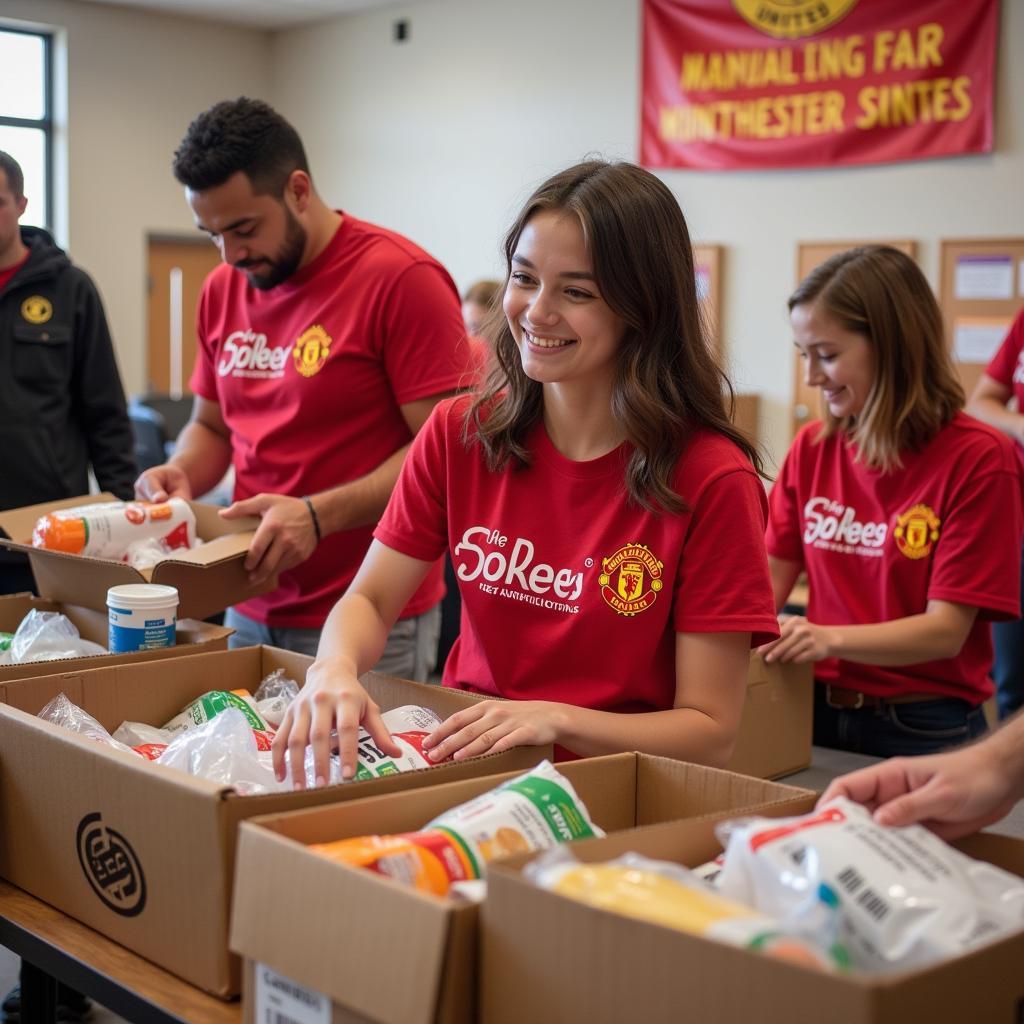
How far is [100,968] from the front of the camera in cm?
108

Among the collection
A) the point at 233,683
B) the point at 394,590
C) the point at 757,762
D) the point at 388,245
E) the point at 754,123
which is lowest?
the point at 757,762

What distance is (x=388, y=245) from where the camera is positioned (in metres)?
2.19

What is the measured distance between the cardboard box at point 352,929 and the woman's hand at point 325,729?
0.18 m

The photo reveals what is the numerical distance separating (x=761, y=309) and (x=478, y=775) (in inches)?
196

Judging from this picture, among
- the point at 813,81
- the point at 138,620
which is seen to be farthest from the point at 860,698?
the point at 813,81

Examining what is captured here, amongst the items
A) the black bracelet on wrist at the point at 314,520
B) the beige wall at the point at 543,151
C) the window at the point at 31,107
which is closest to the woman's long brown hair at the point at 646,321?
the black bracelet on wrist at the point at 314,520

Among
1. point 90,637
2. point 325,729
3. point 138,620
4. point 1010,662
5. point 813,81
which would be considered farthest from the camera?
point 813,81

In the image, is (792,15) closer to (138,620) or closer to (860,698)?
(860,698)

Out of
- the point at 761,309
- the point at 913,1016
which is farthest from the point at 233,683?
the point at 761,309

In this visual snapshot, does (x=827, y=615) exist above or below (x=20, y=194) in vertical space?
below

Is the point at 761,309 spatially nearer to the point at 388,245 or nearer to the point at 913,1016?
the point at 388,245

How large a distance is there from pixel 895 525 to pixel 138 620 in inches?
47.7

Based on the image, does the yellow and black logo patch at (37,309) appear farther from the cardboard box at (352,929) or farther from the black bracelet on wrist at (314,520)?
the cardboard box at (352,929)

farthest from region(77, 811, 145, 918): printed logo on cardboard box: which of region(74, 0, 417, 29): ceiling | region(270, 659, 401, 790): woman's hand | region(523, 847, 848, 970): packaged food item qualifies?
region(74, 0, 417, 29): ceiling
